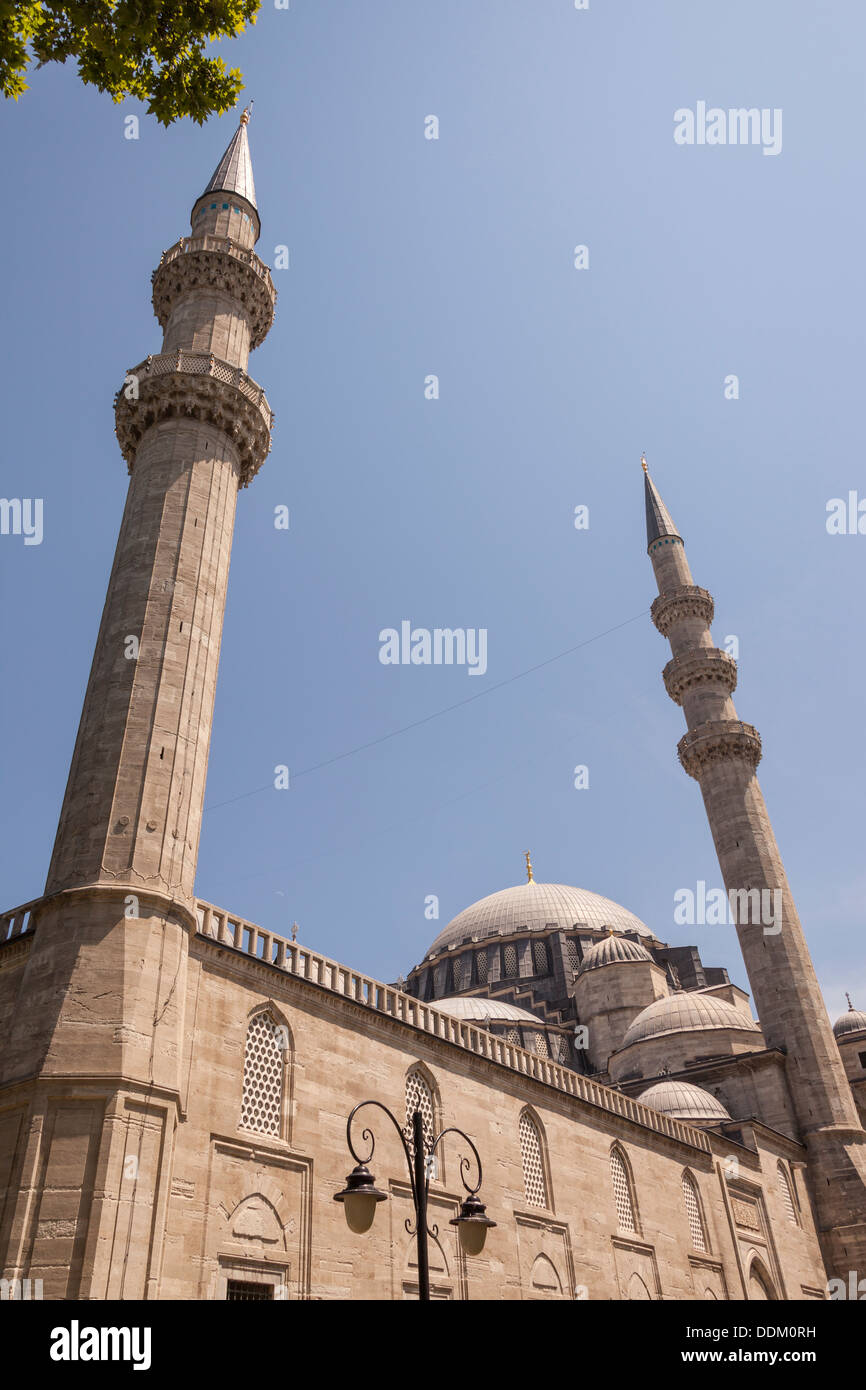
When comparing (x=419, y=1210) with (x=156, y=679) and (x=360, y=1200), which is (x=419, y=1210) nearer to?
(x=360, y=1200)

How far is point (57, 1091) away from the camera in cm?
1148

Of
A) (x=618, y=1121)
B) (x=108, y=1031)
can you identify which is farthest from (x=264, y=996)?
(x=618, y=1121)

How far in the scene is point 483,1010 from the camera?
38.1 m

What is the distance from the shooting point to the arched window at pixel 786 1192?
27.3m

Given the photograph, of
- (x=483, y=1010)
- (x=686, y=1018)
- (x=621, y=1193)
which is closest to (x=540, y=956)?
(x=483, y=1010)

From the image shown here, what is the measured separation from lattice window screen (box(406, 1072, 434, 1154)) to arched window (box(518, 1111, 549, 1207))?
2966mm

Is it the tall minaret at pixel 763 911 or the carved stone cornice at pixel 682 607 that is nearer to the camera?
the tall minaret at pixel 763 911

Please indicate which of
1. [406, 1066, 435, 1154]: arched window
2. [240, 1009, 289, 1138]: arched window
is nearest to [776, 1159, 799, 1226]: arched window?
[406, 1066, 435, 1154]: arched window

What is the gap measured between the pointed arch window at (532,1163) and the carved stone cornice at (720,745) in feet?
60.4

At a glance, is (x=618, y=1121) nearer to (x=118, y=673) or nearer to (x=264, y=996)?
(x=264, y=996)

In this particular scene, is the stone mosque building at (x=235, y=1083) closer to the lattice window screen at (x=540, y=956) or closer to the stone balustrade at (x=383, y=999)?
the stone balustrade at (x=383, y=999)

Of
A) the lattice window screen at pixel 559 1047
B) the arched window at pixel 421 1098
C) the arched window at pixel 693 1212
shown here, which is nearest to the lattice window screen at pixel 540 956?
the lattice window screen at pixel 559 1047

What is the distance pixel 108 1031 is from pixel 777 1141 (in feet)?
75.6
